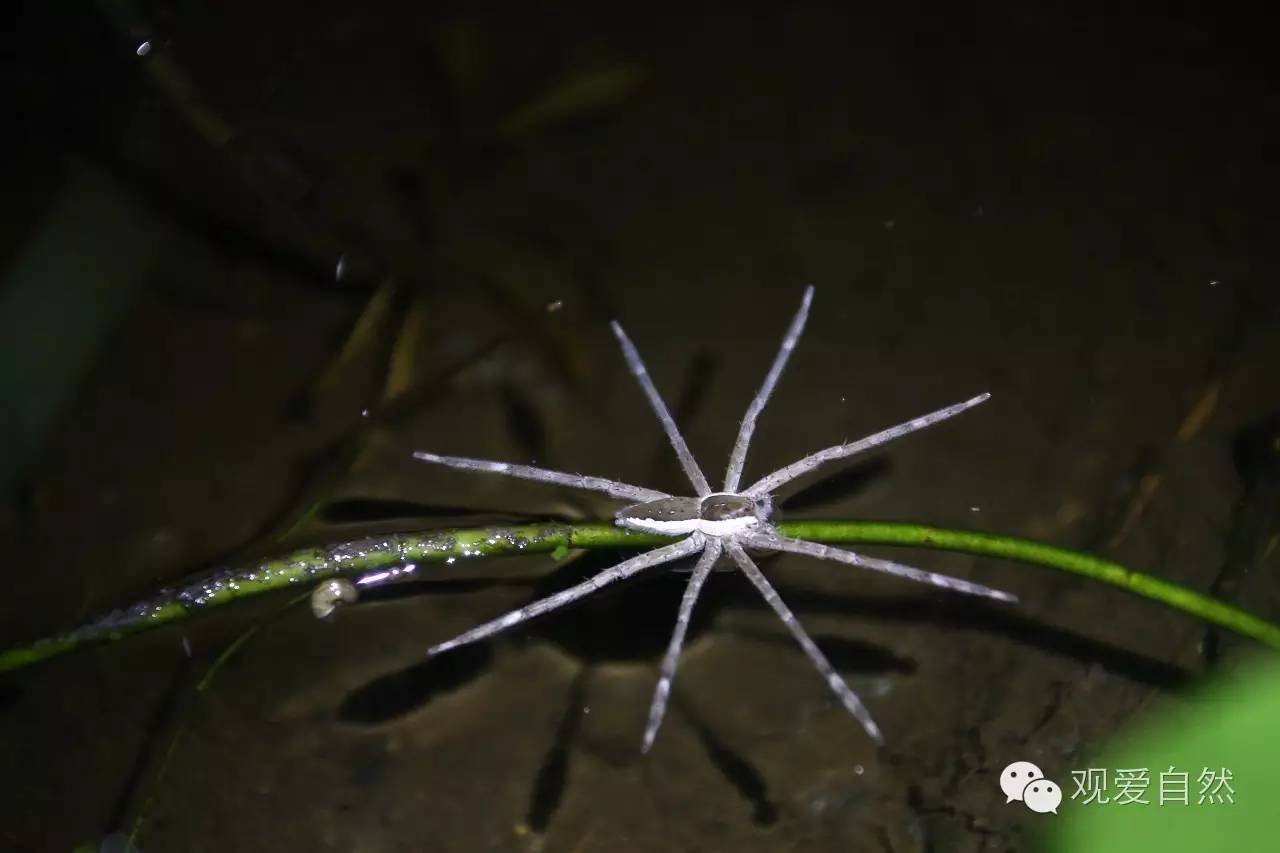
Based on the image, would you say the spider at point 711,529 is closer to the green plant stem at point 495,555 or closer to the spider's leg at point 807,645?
the spider's leg at point 807,645

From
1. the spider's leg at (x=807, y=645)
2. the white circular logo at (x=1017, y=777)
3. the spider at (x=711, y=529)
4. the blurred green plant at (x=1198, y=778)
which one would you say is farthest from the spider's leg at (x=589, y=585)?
the blurred green plant at (x=1198, y=778)

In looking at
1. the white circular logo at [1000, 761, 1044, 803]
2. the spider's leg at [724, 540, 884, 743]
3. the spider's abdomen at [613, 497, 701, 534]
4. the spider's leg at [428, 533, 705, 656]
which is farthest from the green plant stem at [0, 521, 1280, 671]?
the white circular logo at [1000, 761, 1044, 803]

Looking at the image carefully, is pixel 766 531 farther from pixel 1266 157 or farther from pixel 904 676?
pixel 1266 157

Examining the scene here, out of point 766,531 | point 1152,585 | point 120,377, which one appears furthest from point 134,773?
point 1152,585

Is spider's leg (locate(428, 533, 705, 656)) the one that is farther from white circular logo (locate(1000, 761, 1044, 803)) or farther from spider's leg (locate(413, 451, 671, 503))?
white circular logo (locate(1000, 761, 1044, 803))

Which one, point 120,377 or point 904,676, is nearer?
point 904,676
